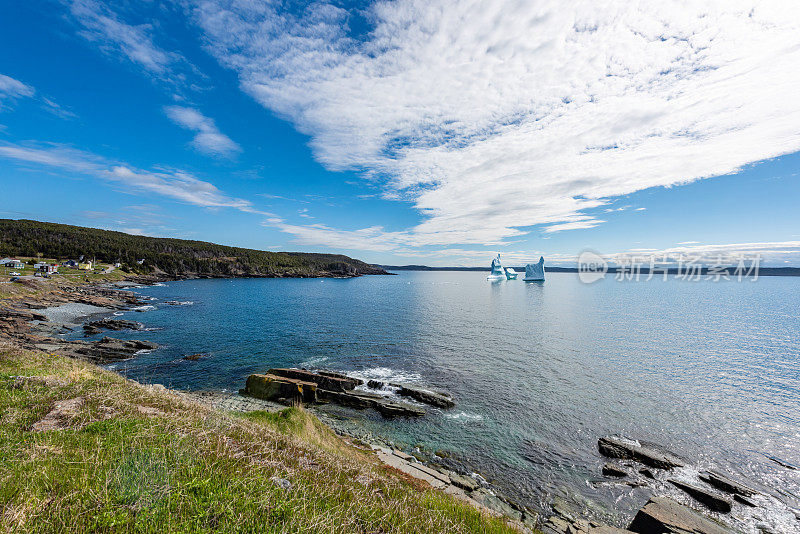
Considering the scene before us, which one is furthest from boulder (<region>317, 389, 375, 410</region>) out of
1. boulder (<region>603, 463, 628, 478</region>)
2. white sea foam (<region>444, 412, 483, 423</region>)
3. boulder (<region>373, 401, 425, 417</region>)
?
boulder (<region>603, 463, 628, 478</region>)

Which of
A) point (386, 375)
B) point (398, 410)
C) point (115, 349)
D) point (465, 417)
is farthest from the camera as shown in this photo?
point (115, 349)

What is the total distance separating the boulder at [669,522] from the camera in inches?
472

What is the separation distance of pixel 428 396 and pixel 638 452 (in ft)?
47.7

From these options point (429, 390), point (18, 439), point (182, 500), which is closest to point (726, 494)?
point (429, 390)

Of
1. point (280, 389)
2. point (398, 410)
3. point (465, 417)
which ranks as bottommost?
point (398, 410)

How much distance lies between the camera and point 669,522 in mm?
12195

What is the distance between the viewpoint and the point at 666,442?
819 inches

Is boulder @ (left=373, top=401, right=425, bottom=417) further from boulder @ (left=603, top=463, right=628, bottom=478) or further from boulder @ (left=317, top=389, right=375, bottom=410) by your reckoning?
boulder @ (left=603, top=463, right=628, bottom=478)

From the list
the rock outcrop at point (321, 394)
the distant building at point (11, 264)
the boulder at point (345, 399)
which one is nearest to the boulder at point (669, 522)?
the rock outcrop at point (321, 394)

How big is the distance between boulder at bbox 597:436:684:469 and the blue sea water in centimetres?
77

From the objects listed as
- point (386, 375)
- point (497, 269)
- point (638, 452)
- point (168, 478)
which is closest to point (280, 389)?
point (386, 375)

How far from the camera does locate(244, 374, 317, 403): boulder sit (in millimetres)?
25672

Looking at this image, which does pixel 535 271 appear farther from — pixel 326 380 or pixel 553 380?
pixel 326 380

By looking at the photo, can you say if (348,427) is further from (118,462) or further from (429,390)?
(118,462)
